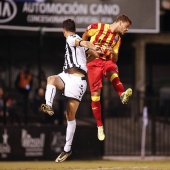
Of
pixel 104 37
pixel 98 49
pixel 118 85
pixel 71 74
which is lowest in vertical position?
pixel 118 85

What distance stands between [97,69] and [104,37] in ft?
2.46

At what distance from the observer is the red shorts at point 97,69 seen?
19.7m

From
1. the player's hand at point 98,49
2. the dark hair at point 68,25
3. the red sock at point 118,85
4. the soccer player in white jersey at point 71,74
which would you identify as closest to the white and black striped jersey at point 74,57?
the soccer player in white jersey at point 71,74

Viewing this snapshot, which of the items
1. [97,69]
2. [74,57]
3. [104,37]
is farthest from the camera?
[97,69]

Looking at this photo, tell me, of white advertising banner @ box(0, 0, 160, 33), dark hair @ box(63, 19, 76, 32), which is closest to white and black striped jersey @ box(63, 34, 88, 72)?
dark hair @ box(63, 19, 76, 32)

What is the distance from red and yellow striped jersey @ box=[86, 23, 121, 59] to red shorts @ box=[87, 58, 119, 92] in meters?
0.16

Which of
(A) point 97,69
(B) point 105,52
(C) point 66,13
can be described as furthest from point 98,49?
(C) point 66,13

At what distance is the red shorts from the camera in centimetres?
1969

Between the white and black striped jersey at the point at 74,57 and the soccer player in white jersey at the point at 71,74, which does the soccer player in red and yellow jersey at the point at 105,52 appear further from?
the white and black striped jersey at the point at 74,57

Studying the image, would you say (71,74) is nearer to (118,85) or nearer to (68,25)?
(68,25)

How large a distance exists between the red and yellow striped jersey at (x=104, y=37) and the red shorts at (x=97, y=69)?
16 cm

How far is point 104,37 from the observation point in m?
19.6

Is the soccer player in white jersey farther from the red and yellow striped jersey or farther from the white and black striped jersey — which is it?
the red and yellow striped jersey

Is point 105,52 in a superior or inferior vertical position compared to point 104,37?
inferior
